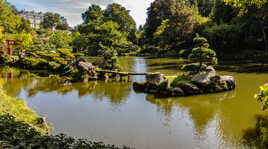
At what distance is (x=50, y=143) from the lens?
160 inches

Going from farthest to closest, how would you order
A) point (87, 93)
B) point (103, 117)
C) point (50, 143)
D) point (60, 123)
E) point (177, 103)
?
point (87, 93) < point (177, 103) < point (103, 117) < point (60, 123) < point (50, 143)

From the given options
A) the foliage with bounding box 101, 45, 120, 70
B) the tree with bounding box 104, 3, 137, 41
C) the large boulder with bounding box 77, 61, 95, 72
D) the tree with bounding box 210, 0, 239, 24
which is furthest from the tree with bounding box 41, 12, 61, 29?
the large boulder with bounding box 77, 61, 95, 72

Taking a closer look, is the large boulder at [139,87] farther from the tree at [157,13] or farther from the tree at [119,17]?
the tree at [119,17]

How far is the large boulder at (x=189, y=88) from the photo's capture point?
12116mm

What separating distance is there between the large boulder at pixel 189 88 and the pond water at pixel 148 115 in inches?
19.7

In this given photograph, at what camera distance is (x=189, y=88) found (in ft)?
39.8

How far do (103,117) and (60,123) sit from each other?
1.71 m

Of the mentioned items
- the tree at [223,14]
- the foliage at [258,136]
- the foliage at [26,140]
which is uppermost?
the tree at [223,14]

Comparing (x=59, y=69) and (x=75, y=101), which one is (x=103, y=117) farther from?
(x=59, y=69)

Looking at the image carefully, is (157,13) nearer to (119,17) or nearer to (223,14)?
(119,17)

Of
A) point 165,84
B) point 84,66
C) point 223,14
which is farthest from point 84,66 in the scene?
point 223,14

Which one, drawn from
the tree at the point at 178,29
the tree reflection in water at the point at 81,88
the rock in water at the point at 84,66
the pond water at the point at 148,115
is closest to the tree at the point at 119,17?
the tree at the point at 178,29

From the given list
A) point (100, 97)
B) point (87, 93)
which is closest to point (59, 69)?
point (87, 93)

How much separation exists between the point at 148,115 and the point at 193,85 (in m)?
4.38
